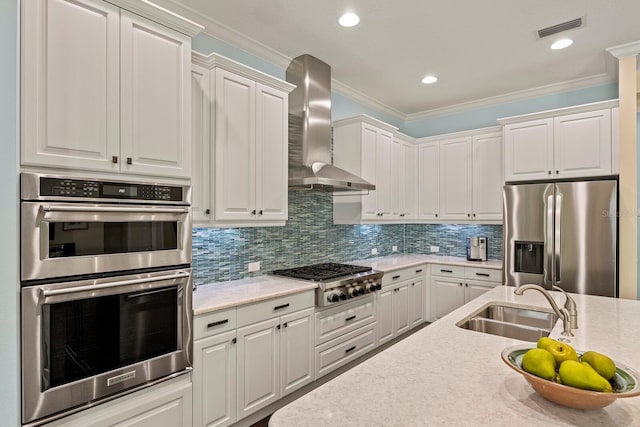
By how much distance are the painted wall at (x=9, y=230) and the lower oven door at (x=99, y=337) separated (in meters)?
0.04

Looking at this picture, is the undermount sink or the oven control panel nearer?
the oven control panel

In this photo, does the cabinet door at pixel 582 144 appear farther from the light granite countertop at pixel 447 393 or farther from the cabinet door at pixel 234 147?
the cabinet door at pixel 234 147

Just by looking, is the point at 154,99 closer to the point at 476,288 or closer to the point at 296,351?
the point at 296,351

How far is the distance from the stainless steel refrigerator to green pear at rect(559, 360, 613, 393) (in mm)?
2842

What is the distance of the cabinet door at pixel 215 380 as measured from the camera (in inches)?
81.1

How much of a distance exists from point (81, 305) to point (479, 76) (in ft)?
13.5

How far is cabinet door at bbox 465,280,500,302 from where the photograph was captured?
4.00 m

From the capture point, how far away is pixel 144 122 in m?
1.86

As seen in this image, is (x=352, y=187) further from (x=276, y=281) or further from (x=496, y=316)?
(x=496, y=316)

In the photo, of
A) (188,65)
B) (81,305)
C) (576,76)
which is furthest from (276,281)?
(576,76)

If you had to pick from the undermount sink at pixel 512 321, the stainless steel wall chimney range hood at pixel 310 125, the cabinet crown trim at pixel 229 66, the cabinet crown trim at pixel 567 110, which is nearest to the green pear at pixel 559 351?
the undermount sink at pixel 512 321

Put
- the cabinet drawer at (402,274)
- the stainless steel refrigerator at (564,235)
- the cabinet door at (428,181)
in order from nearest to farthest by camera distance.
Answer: the stainless steel refrigerator at (564,235), the cabinet drawer at (402,274), the cabinet door at (428,181)

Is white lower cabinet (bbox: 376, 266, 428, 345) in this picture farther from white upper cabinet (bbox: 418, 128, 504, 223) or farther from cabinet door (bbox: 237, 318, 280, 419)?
cabinet door (bbox: 237, 318, 280, 419)

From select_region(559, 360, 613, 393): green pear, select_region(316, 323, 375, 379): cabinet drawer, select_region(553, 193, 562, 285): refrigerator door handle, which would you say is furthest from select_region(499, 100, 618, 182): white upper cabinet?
select_region(559, 360, 613, 393): green pear
